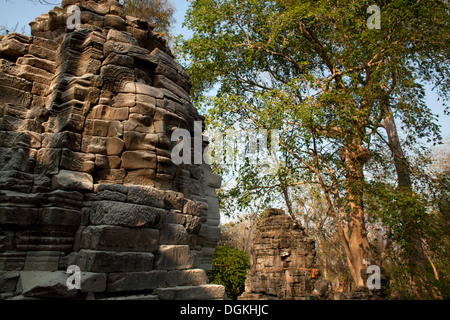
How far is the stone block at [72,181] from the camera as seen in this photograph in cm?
337

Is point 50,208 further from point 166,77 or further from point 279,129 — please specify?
point 279,129

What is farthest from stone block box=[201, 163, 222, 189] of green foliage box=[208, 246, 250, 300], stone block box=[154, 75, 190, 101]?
green foliage box=[208, 246, 250, 300]

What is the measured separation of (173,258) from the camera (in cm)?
370

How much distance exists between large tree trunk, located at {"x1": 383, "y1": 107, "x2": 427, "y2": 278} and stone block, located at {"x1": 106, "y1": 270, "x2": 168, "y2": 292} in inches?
293

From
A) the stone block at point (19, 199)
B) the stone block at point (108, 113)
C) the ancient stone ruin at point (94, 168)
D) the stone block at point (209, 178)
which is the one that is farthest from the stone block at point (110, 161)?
the stone block at point (209, 178)

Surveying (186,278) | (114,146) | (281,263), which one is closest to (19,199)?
(114,146)

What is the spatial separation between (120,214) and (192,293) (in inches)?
45.6

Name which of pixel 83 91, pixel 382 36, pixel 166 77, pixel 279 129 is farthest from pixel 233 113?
pixel 83 91

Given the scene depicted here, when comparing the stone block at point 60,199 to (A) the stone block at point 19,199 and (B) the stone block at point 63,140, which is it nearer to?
(A) the stone block at point 19,199

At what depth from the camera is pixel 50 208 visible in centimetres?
327

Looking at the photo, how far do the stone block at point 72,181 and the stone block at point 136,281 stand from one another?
0.92 metres

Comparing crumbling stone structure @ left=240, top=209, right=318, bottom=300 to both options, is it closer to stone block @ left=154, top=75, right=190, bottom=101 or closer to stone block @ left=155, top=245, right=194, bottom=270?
stone block @ left=155, top=245, right=194, bottom=270

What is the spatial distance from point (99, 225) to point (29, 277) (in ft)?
2.34

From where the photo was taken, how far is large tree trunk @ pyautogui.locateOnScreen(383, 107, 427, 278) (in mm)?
9891
